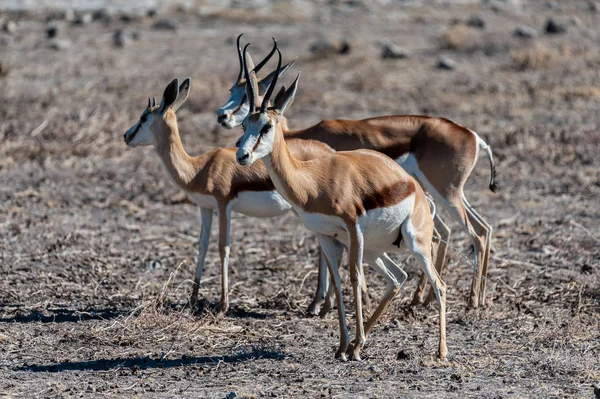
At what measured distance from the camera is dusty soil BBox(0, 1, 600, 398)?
22.9 feet

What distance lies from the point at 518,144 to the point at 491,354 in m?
8.61

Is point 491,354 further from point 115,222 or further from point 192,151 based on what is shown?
point 192,151

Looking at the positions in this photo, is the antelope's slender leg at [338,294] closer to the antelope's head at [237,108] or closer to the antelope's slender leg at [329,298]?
the antelope's slender leg at [329,298]

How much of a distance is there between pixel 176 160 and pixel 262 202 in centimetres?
87

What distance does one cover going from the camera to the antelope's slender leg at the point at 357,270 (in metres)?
7.00

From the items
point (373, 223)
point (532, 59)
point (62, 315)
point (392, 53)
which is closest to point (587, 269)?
point (373, 223)

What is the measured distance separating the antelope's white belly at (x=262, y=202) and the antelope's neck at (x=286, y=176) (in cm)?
152

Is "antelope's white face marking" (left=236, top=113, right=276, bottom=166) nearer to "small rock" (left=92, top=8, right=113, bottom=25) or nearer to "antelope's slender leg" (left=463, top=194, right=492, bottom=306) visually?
"antelope's slender leg" (left=463, top=194, right=492, bottom=306)

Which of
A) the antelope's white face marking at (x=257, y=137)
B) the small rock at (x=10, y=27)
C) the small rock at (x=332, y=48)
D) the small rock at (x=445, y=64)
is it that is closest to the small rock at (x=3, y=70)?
the small rock at (x=10, y=27)

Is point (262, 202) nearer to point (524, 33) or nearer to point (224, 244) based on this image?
point (224, 244)

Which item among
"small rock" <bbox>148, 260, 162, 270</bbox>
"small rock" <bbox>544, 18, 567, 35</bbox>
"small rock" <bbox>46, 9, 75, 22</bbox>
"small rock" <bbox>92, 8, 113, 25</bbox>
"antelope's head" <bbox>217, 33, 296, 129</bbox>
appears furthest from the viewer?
"small rock" <bbox>46, 9, 75, 22</bbox>

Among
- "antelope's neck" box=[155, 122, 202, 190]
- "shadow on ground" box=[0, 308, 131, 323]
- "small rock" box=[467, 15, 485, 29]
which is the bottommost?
"shadow on ground" box=[0, 308, 131, 323]

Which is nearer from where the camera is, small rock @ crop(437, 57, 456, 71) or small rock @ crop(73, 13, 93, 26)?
small rock @ crop(437, 57, 456, 71)

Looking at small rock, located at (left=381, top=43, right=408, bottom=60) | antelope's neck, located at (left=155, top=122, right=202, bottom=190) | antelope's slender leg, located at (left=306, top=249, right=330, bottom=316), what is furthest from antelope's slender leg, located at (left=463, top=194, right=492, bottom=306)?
small rock, located at (left=381, top=43, right=408, bottom=60)
